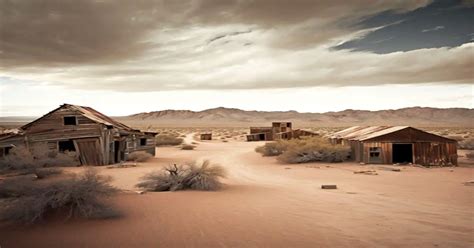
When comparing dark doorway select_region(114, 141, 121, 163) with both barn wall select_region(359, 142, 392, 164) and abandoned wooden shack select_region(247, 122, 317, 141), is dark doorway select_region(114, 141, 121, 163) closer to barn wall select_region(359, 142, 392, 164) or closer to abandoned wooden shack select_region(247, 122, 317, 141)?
barn wall select_region(359, 142, 392, 164)

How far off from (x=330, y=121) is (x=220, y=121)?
48565 millimetres

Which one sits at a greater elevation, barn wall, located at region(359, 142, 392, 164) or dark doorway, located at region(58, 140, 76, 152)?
dark doorway, located at region(58, 140, 76, 152)

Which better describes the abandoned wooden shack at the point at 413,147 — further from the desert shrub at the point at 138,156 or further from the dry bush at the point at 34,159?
the dry bush at the point at 34,159

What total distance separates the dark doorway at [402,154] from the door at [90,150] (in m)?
15.6

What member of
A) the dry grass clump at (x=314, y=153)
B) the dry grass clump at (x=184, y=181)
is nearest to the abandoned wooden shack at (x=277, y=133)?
the dry grass clump at (x=314, y=153)

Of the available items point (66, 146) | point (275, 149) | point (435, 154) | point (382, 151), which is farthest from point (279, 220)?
point (66, 146)

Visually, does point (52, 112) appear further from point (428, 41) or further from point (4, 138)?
point (428, 41)

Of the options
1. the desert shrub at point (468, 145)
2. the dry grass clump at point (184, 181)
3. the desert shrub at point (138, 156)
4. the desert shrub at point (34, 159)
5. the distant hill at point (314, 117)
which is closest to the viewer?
the dry grass clump at point (184, 181)

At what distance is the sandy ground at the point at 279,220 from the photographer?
6.00 m

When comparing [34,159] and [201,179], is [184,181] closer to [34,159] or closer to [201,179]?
[201,179]

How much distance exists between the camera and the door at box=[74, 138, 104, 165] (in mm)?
19781

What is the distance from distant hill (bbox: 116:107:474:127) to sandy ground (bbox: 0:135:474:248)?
419ft

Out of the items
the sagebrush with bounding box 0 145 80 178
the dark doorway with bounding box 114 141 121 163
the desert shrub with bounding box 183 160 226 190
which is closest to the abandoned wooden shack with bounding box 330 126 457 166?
the desert shrub with bounding box 183 160 226 190

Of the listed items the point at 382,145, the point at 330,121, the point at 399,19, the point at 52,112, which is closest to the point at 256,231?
the point at 399,19
